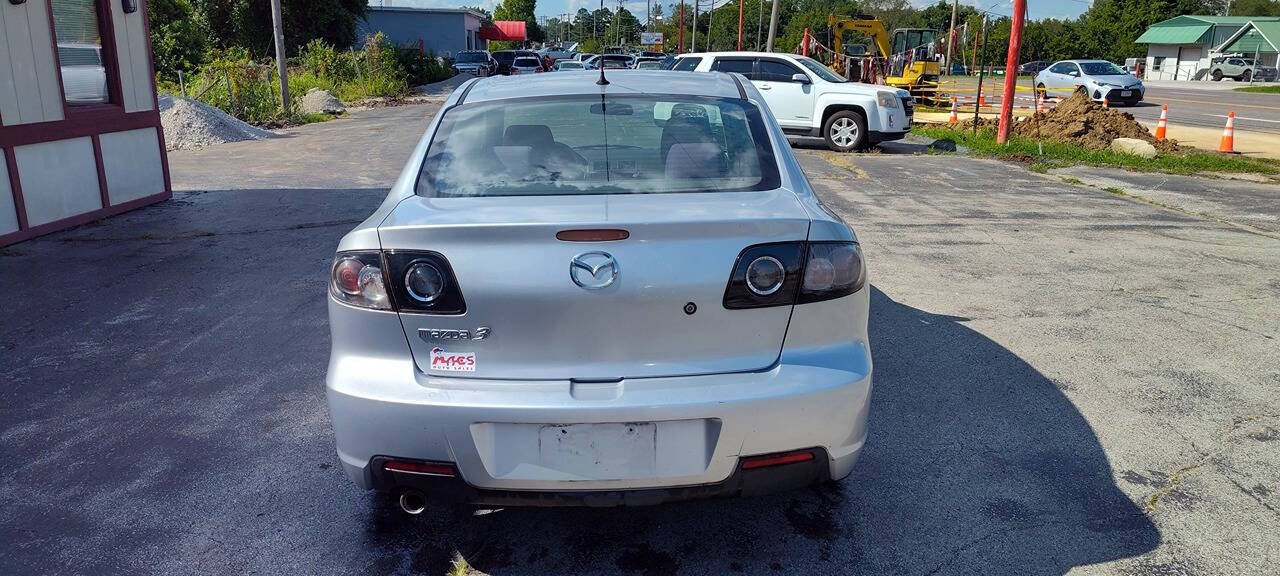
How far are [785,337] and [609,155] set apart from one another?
107 centimetres

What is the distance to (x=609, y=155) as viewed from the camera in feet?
11.1

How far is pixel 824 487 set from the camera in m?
3.57

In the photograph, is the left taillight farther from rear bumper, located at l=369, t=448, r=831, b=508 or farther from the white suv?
the white suv

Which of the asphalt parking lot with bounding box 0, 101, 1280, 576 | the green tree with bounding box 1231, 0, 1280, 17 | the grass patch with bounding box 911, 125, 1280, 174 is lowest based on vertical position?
the asphalt parking lot with bounding box 0, 101, 1280, 576

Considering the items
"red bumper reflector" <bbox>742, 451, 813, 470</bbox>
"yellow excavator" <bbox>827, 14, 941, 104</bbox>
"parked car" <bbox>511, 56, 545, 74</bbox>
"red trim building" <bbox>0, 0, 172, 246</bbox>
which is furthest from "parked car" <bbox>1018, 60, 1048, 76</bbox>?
"red bumper reflector" <bbox>742, 451, 813, 470</bbox>

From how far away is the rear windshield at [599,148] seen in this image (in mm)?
3223

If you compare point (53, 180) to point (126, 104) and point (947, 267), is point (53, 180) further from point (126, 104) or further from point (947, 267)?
point (947, 267)

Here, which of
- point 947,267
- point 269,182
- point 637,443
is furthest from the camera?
point 269,182

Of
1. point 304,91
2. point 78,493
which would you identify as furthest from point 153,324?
point 304,91

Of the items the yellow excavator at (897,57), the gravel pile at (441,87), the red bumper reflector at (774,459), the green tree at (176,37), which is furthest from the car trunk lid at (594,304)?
the green tree at (176,37)

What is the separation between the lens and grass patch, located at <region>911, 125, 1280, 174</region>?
14.0 meters

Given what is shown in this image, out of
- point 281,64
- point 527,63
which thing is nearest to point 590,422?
point 281,64

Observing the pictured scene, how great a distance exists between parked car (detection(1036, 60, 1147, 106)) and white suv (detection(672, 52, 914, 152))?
12725mm

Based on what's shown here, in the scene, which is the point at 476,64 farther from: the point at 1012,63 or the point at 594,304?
the point at 594,304
